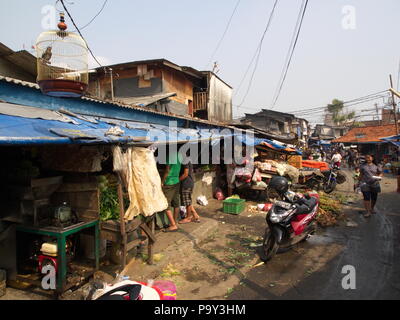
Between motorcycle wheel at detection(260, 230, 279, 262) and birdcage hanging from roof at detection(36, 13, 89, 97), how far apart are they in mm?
4544

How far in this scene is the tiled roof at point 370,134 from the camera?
29.4m

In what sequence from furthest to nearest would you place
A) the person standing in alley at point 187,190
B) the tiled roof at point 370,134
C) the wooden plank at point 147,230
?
the tiled roof at point 370,134, the person standing in alley at point 187,190, the wooden plank at point 147,230

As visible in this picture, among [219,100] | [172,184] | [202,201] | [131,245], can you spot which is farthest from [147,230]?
[219,100]

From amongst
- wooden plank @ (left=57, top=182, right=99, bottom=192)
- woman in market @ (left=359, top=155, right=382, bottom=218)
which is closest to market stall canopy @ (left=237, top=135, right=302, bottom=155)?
woman in market @ (left=359, top=155, right=382, bottom=218)

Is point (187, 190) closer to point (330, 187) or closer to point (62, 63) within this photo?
point (62, 63)

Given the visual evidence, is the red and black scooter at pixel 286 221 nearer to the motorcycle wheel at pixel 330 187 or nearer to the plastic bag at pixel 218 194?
the plastic bag at pixel 218 194

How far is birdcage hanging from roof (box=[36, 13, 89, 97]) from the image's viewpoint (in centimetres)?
326

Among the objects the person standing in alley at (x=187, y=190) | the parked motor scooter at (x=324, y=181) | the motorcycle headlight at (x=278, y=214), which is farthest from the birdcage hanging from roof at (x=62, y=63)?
the parked motor scooter at (x=324, y=181)

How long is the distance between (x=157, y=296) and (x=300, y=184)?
1095 centimetres

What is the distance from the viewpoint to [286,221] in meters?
5.26

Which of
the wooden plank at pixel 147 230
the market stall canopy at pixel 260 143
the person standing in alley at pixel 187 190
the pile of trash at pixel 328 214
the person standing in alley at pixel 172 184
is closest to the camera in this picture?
the wooden plank at pixel 147 230

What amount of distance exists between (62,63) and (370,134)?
3684cm
